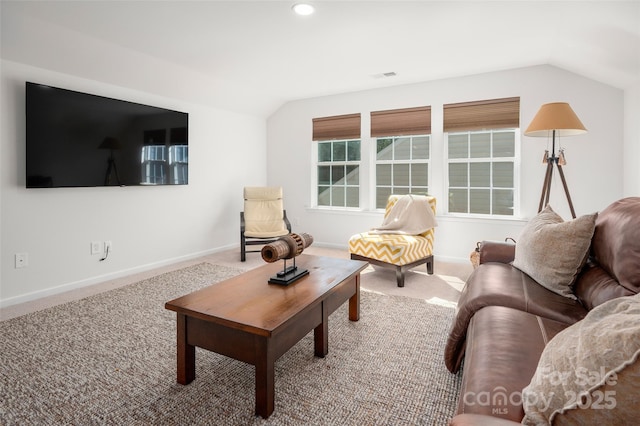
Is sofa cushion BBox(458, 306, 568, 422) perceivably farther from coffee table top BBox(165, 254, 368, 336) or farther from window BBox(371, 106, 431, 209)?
window BBox(371, 106, 431, 209)

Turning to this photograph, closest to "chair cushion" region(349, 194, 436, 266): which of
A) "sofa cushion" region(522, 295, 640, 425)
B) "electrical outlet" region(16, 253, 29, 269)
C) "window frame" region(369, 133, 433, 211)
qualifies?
"window frame" region(369, 133, 433, 211)

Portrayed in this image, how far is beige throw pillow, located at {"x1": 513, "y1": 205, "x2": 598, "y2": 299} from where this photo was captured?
73.5 inches

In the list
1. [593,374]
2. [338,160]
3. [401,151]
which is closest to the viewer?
[593,374]

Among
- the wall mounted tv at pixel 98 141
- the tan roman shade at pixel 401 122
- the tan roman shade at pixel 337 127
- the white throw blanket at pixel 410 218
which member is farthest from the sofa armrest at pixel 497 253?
the wall mounted tv at pixel 98 141

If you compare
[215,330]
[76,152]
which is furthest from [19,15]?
[215,330]

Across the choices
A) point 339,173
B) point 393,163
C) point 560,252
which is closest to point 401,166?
point 393,163

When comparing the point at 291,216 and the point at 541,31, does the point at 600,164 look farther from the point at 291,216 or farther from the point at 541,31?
the point at 291,216

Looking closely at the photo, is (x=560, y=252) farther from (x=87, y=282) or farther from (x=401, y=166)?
(x=87, y=282)

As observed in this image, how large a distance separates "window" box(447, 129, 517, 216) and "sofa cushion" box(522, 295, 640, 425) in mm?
3802

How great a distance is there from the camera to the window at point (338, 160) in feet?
17.2

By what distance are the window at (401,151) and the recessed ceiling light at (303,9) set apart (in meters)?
2.42

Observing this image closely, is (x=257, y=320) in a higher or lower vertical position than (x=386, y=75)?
lower

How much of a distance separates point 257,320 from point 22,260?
2.72 metres

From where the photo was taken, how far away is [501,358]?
1216 millimetres
